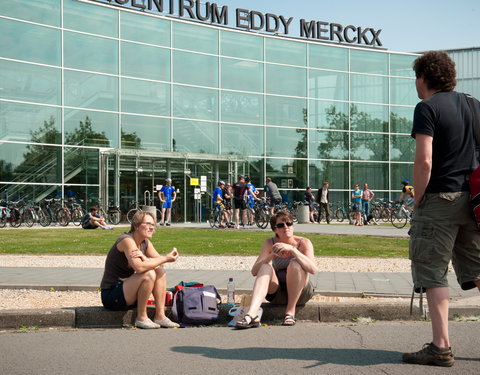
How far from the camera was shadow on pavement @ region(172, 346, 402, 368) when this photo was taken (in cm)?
495

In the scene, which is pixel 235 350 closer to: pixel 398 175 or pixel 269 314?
pixel 269 314

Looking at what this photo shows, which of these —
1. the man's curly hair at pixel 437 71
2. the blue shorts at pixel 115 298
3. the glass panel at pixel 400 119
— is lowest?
the blue shorts at pixel 115 298

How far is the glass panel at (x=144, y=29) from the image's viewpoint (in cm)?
3161

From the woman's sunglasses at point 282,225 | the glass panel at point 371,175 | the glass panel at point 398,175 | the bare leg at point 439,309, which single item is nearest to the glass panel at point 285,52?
the glass panel at point 371,175

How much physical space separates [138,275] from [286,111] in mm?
30309

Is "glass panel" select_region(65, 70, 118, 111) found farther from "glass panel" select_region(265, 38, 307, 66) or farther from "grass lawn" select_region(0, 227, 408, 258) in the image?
"grass lawn" select_region(0, 227, 408, 258)

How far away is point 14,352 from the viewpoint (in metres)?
5.35

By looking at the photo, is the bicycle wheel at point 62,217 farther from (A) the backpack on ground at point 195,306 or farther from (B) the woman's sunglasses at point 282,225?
(B) the woman's sunglasses at point 282,225

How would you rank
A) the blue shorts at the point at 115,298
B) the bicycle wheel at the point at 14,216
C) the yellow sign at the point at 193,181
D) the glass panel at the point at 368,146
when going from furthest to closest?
the glass panel at the point at 368,146 < the yellow sign at the point at 193,181 < the bicycle wheel at the point at 14,216 < the blue shorts at the point at 115,298

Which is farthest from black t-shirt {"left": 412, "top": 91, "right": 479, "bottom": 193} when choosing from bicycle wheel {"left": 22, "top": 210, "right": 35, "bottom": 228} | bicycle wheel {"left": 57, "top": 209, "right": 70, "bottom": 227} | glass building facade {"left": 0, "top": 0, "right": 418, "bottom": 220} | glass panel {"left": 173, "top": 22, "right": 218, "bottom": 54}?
glass panel {"left": 173, "top": 22, "right": 218, "bottom": 54}

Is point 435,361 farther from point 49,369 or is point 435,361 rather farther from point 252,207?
point 252,207

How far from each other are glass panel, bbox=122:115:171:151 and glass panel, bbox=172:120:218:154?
1.66ft

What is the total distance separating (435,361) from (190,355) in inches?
71.4

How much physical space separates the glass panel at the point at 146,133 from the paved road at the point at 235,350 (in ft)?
82.5
